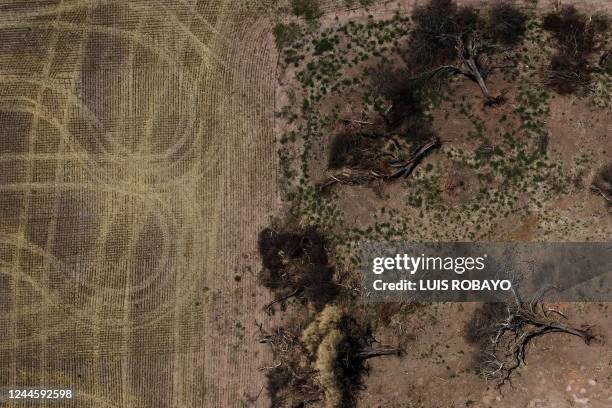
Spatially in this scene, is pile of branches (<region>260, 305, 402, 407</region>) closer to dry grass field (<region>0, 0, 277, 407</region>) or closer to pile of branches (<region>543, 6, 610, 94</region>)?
dry grass field (<region>0, 0, 277, 407</region>)

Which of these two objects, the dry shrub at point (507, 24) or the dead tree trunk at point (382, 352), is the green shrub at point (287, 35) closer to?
the dry shrub at point (507, 24)

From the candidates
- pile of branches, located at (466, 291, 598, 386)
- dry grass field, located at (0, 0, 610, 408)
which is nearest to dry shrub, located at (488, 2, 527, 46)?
dry grass field, located at (0, 0, 610, 408)

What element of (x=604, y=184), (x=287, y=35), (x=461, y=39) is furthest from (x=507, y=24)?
(x=287, y=35)

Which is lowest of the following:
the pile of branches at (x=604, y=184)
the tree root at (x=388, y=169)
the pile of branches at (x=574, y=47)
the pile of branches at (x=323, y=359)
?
the pile of branches at (x=323, y=359)

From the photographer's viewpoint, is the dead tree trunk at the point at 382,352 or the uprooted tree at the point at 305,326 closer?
the uprooted tree at the point at 305,326

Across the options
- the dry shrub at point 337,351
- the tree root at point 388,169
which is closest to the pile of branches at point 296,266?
the dry shrub at point 337,351

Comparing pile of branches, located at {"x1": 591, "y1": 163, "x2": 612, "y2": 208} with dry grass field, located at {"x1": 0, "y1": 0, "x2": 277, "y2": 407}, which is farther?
dry grass field, located at {"x1": 0, "y1": 0, "x2": 277, "y2": 407}

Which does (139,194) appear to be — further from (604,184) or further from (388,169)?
(604,184)
